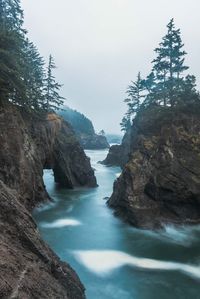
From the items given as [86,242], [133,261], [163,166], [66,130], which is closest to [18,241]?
[133,261]

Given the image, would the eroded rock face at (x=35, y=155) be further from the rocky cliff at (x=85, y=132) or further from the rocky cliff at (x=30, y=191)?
the rocky cliff at (x=85, y=132)

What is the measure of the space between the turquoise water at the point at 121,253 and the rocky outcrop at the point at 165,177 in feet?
5.35

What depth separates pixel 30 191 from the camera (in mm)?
31953

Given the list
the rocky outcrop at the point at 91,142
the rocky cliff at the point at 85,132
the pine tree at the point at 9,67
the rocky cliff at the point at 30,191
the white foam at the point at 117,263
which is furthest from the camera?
the rocky cliff at the point at 85,132

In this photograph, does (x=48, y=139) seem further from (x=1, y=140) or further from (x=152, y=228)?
(x=152, y=228)

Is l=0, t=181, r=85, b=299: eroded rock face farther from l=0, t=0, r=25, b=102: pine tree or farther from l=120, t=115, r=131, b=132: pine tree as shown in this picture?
l=120, t=115, r=131, b=132: pine tree

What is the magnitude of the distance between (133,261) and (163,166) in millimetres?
11837

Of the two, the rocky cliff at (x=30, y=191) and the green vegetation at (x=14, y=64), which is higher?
the green vegetation at (x=14, y=64)

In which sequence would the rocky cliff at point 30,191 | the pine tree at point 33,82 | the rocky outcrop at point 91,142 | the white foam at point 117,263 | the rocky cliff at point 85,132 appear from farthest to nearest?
1. the rocky cliff at point 85,132
2. the rocky outcrop at point 91,142
3. the pine tree at point 33,82
4. the white foam at point 117,263
5. the rocky cliff at point 30,191

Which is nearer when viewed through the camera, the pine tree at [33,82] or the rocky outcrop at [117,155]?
the pine tree at [33,82]

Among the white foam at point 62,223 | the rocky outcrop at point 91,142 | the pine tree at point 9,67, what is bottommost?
the white foam at point 62,223

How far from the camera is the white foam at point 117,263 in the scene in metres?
19.5

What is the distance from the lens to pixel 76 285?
12.5 metres

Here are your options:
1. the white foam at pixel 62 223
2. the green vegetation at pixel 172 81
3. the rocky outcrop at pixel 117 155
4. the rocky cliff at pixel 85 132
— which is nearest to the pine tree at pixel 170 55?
the green vegetation at pixel 172 81
